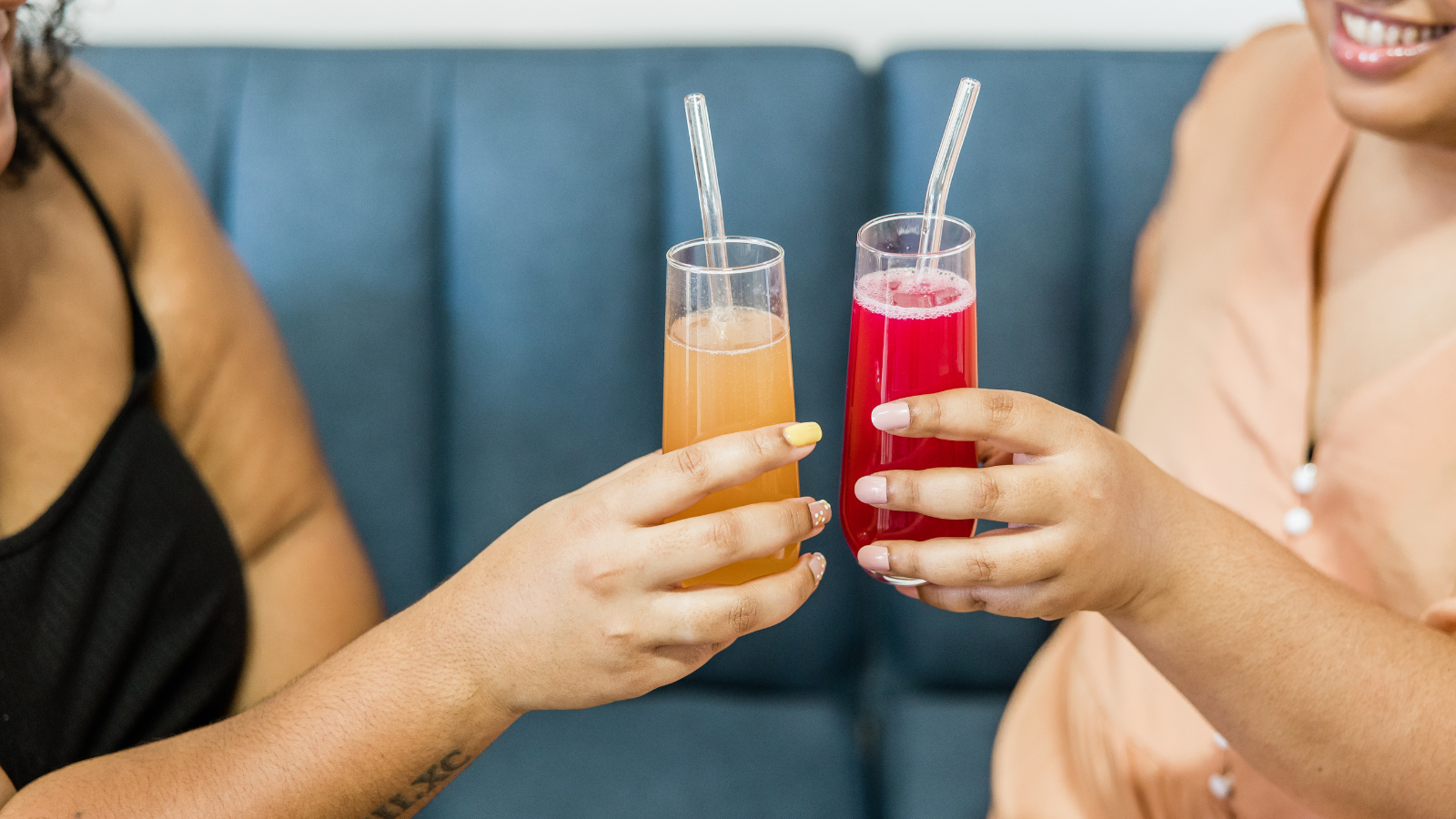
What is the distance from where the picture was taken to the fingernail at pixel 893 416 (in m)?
0.87

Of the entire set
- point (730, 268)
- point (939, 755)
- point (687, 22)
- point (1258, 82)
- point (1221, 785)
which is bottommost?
point (939, 755)

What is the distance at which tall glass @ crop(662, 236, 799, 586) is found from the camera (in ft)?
3.13

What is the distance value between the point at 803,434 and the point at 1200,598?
356 mm

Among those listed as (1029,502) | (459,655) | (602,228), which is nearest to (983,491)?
(1029,502)

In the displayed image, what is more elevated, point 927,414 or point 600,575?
point 927,414

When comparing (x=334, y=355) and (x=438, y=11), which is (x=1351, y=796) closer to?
(x=334, y=355)

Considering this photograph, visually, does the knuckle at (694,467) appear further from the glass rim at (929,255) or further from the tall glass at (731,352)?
the glass rim at (929,255)

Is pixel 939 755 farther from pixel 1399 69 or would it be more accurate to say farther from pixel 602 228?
pixel 1399 69

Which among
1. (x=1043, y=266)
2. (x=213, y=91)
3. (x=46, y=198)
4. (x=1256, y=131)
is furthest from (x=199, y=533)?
(x=1256, y=131)

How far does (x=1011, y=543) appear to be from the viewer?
879 millimetres

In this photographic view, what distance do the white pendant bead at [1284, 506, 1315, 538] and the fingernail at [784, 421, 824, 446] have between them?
1.90 ft

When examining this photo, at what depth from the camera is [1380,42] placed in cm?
111

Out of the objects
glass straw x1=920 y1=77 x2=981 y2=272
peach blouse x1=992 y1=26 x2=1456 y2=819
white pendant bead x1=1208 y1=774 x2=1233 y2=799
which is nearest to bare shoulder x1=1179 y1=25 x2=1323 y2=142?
peach blouse x1=992 y1=26 x2=1456 y2=819

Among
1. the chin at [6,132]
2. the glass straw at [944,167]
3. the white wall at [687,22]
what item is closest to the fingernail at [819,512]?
the glass straw at [944,167]
